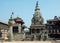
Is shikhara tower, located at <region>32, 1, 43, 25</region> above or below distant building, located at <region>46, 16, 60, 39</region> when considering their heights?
above

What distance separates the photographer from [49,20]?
66.2 m

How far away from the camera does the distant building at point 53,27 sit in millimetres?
58747

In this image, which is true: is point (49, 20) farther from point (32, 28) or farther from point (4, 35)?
point (4, 35)

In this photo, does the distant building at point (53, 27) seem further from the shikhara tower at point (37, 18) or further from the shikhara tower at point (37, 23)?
the shikhara tower at point (37, 18)

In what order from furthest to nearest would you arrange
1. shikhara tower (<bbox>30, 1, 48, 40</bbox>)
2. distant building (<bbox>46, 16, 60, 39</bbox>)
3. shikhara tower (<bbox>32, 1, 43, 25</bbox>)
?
shikhara tower (<bbox>32, 1, 43, 25</bbox>)
shikhara tower (<bbox>30, 1, 48, 40</bbox>)
distant building (<bbox>46, 16, 60, 39</bbox>)

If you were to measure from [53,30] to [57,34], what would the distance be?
6.36 m

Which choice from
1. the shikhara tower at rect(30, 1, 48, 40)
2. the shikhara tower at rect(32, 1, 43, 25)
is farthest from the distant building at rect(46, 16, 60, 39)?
the shikhara tower at rect(32, 1, 43, 25)

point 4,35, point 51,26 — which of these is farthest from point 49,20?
point 4,35

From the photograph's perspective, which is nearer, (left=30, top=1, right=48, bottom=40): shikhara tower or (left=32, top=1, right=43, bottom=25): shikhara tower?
(left=30, top=1, right=48, bottom=40): shikhara tower

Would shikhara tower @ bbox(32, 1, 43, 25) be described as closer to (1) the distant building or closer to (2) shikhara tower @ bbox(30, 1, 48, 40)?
(2) shikhara tower @ bbox(30, 1, 48, 40)

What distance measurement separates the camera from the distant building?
58.7 metres

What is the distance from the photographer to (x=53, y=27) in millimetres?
64625

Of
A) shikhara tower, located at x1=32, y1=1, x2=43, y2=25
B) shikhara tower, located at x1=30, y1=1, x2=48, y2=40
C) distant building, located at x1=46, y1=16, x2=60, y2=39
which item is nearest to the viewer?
distant building, located at x1=46, y1=16, x2=60, y2=39

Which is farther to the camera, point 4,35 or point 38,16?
point 38,16
